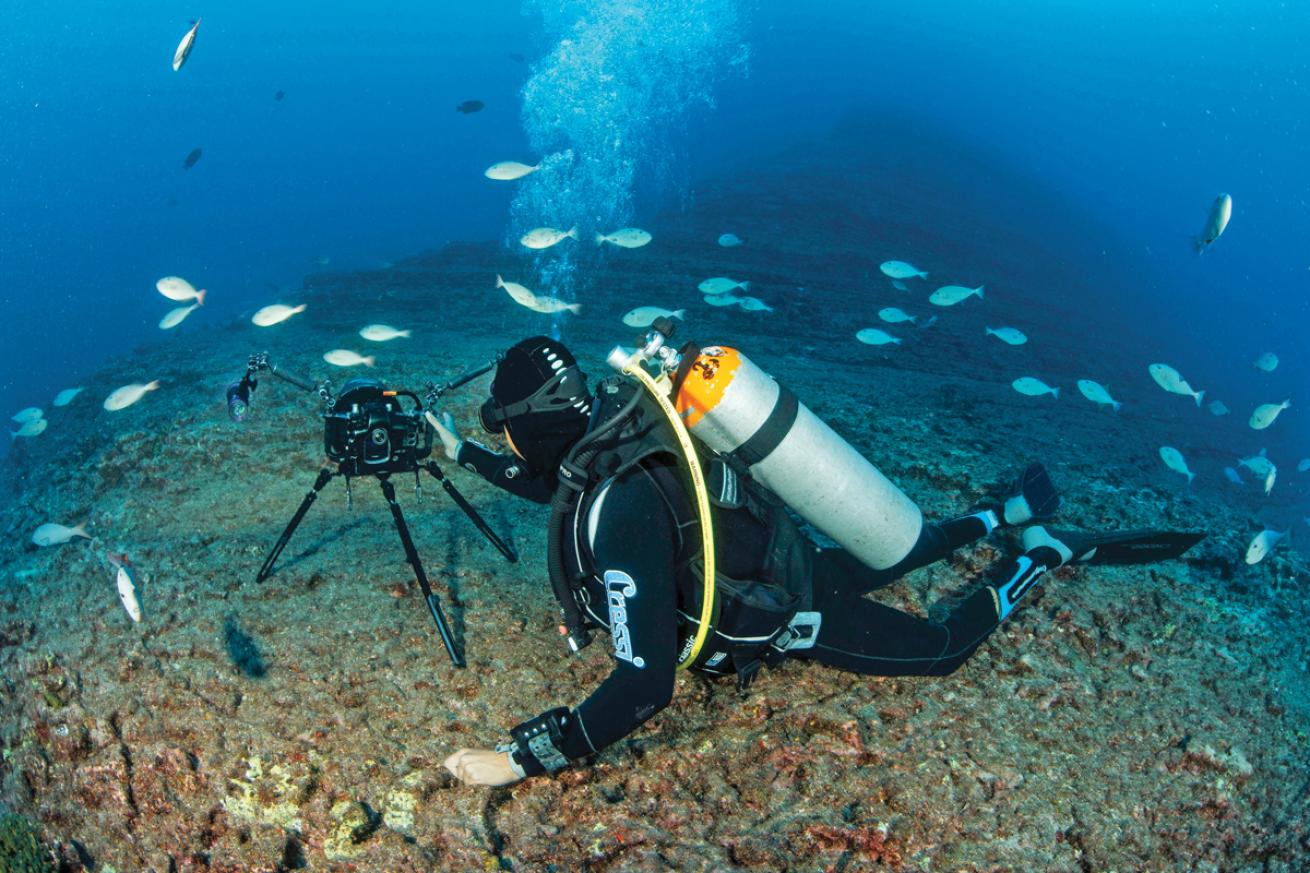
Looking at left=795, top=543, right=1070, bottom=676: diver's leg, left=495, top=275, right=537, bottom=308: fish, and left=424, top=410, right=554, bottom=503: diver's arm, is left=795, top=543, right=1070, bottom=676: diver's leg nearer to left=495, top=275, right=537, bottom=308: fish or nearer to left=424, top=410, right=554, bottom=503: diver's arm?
left=424, top=410, right=554, bottom=503: diver's arm

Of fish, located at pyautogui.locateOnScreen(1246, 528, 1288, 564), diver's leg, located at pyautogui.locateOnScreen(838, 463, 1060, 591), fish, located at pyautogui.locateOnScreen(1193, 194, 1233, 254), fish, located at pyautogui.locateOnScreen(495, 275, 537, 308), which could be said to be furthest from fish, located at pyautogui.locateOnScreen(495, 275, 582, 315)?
fish, located at pyautogui.locateOnScreen(1193, 194, 1233, 254)

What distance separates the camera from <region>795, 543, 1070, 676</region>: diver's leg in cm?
309

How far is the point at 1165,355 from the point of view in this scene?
87.7 ft

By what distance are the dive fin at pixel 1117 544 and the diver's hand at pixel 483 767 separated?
3.06m

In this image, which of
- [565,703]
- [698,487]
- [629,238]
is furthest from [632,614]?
[629,238]

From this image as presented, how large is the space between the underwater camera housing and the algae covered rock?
202cm

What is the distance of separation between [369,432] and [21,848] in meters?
2.30

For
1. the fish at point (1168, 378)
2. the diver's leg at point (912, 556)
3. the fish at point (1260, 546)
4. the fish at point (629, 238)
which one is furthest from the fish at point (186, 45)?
the fish at point (1168, 378)

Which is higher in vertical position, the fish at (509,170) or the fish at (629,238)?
the fish at (509,170)

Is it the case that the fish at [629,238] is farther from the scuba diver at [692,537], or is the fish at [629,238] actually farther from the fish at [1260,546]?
the fish at [1260,546]

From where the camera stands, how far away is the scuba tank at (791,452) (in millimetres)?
2805

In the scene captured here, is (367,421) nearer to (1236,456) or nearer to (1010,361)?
(1010,361)

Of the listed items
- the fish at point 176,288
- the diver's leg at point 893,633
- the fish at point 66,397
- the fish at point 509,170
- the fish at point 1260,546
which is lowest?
the fish at point 66,397

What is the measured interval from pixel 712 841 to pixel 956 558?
2564 mm
